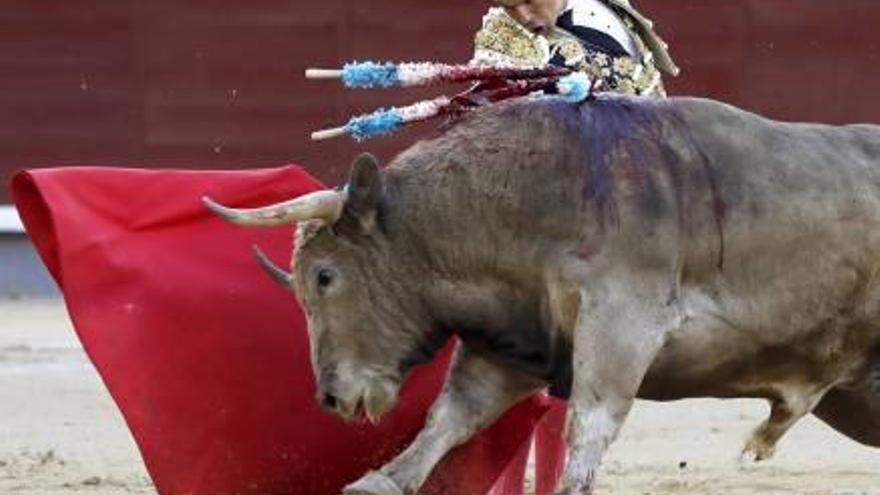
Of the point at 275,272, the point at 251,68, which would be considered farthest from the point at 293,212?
the point at 251,68

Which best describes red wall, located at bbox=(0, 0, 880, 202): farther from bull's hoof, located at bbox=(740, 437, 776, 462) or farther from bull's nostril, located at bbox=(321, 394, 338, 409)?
bull's nostril, located at bbox=(321, 394, 338, 409)

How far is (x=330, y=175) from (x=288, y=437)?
4764 millimetres

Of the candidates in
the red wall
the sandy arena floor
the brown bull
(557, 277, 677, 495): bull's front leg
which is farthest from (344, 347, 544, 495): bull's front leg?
the red wall

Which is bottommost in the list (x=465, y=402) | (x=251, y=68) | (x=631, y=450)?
(x=251, y=68)

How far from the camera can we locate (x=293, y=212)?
13.0 ft

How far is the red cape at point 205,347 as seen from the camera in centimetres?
437

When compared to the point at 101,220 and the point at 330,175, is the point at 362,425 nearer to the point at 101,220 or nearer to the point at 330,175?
the point at 101,220

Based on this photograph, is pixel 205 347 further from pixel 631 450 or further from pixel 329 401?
pixel 631 450

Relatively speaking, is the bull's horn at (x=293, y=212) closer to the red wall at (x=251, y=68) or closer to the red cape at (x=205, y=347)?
the red cape at (x=205, y=347)

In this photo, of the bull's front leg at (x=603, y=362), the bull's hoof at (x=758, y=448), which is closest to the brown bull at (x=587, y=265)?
the bull's front leg at (x=603, y=362)

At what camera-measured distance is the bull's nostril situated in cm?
400

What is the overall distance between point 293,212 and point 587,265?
0.46 metres

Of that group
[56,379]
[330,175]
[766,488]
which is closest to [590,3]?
[766,488]

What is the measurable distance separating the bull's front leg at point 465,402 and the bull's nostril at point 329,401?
0.13 metres
